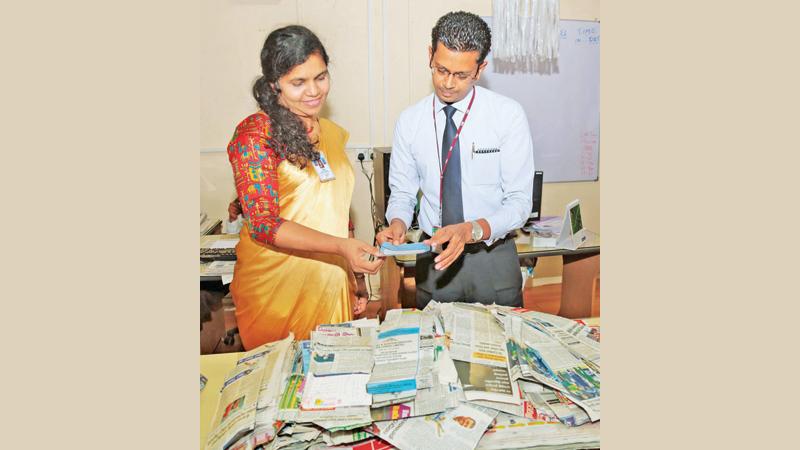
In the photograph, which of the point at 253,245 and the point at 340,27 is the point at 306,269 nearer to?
the point at 253,245

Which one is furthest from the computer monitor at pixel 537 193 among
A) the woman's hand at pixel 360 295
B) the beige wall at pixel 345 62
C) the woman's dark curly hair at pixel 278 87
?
the woman's dark curly hair at pixel 278 87

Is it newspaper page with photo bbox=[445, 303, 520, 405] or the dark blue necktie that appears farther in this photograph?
the dark blue necktie

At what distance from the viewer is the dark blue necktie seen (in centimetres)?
222

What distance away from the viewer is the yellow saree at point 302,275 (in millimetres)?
2117

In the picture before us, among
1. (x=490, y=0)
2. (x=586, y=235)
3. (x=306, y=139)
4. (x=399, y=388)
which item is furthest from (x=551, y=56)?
(x=399, y=388)

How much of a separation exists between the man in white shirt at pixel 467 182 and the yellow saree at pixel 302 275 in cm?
23

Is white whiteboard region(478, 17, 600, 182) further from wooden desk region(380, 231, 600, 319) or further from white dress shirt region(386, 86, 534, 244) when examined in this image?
white dress shirt region(386, 86, 534, 244)

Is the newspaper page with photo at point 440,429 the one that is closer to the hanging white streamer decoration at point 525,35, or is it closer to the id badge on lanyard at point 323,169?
the id badge on lanyard at point 323,169

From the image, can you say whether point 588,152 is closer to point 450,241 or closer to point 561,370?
point 450,241

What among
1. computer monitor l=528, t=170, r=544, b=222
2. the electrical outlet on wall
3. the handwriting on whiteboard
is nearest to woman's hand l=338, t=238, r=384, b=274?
computer monitor l=528, t=170, r=544, b=222

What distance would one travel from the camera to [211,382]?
1.56 m

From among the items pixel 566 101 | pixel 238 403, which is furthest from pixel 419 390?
pixel 566 101

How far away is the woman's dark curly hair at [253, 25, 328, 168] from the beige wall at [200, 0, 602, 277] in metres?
1.35

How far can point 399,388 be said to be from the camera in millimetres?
1278
